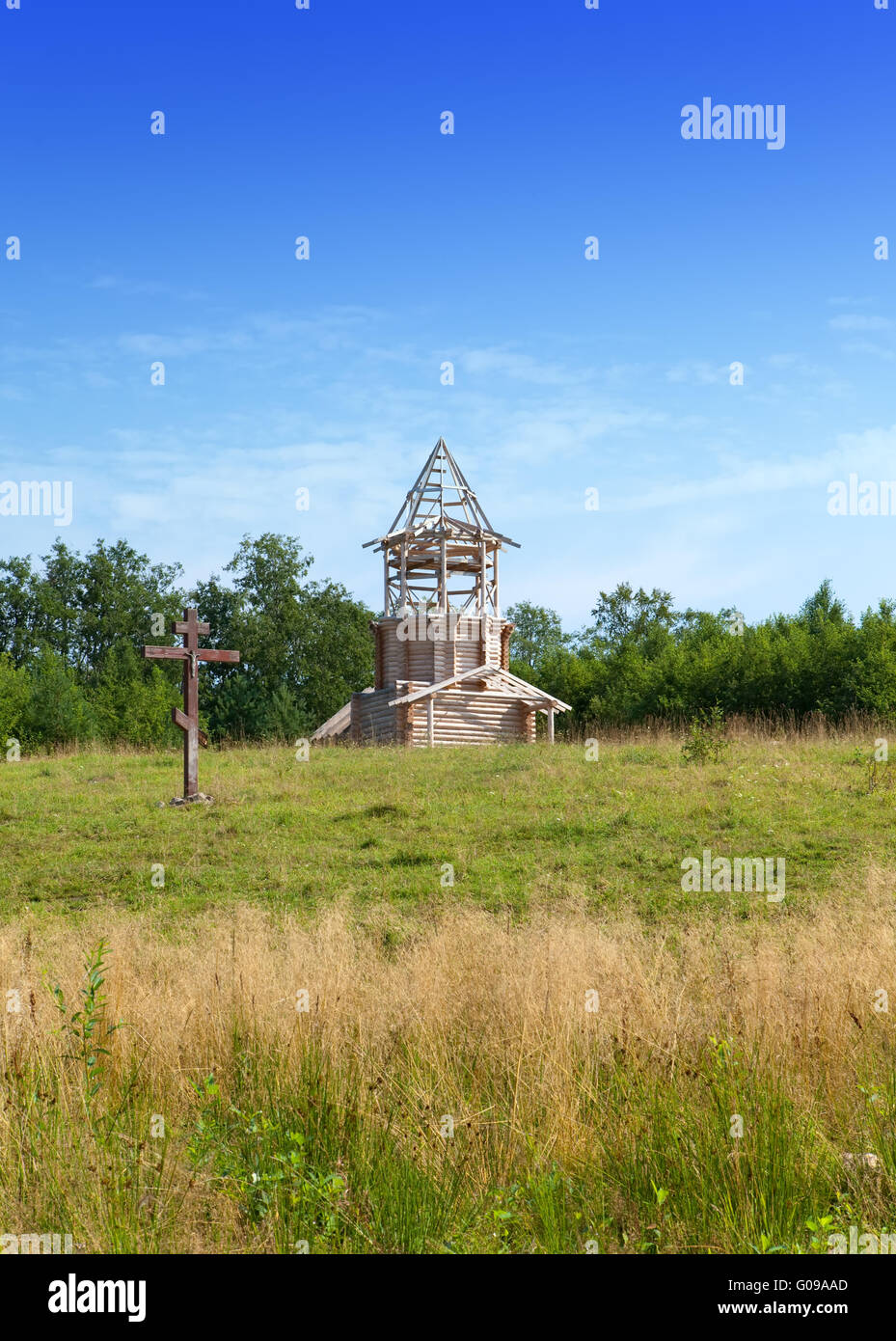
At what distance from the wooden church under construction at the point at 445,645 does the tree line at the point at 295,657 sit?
300 inches

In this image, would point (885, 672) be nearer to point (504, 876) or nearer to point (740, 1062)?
point (504, 876)

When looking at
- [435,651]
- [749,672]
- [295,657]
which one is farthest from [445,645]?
[295,657]

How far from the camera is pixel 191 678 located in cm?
2172

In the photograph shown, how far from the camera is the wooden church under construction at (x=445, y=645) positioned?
3728 cm

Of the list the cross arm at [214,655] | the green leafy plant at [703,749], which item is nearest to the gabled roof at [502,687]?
the green leafy plant at [703,749]

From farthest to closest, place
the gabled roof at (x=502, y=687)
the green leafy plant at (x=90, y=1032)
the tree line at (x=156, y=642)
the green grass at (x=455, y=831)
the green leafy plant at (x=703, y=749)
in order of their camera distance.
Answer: the tree line at (x=156, y=642)
the gabled roof at (x=502, y=687)
the green leafy plant at (x=703, y=749)
the green grass at (x=455, y=831)
the green leafy plant at (x=90, y=1032)

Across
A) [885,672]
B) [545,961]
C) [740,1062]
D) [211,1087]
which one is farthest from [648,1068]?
[885,672]

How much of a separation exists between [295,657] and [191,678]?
4715 centimetres

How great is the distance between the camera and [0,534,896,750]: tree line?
42.0 meters

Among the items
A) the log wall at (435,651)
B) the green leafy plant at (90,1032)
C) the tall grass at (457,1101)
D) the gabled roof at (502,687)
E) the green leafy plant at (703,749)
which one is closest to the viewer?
the tall grass at (457,1101)

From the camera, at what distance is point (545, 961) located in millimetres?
6984

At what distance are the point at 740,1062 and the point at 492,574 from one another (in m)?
34.5

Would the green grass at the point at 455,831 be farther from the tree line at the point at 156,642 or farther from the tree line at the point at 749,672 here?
the tree line at the point at 156,642
